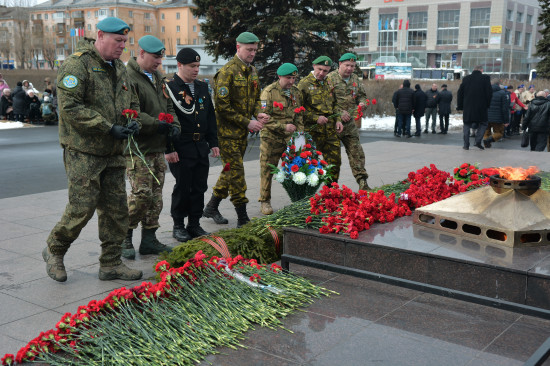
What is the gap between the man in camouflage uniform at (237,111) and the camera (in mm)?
6273

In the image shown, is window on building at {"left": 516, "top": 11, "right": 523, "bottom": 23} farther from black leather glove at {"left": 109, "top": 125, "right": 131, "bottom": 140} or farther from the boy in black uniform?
black leather glove at {"left": 109, "top": 125, "right": 131, "bottom": 140}

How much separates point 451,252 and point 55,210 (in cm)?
513

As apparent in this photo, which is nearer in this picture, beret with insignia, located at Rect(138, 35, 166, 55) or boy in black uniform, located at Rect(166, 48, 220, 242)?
beret with insignia, located at Rect(138, 35, 166, 55)

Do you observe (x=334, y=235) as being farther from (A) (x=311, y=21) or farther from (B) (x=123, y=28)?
(A) (x=311, y=21)

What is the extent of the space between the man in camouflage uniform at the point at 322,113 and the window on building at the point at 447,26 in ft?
261

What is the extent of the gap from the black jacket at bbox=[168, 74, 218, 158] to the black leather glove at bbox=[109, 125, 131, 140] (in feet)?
4.65

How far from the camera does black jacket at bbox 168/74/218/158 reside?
5785 mm

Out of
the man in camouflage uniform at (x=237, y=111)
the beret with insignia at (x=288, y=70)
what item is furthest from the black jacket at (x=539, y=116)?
the man in camouflage uniform at (x=237, y=111)

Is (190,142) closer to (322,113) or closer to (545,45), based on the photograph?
(322,113)

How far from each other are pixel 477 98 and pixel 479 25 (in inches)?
2834

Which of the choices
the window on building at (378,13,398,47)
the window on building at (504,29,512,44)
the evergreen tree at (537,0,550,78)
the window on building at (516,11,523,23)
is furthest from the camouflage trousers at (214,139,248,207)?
the window on building at (516,11,523,23)

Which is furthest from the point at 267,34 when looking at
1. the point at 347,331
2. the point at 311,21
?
the point at 347,331

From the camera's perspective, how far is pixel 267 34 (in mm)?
20438

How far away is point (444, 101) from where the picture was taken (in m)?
20.6
